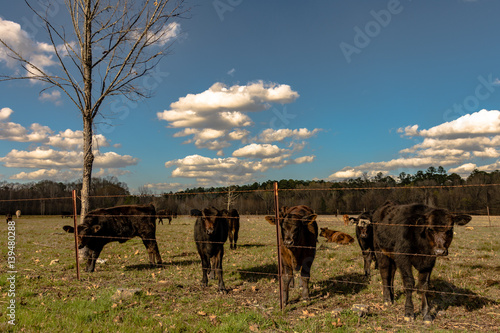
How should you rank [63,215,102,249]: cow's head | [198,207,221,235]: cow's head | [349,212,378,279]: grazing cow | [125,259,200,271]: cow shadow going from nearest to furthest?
[198,207,221,235]: cow's head → [349,212,378,279]: grazing cow → [63,215,102,249]: cow's head → [125,259,200,271]: cow shadow

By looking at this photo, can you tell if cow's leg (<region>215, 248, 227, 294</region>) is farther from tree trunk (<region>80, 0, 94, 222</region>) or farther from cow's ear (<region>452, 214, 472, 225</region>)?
tree trunk (<region>80, 0, 94, 222</region>)

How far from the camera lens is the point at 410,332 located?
495cm

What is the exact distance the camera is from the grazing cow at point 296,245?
6.30 m

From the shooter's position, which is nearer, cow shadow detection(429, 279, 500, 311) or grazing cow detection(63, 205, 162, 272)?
cow shadow detection(429, 279, 500, 311)

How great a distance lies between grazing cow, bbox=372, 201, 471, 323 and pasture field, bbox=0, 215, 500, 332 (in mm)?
335

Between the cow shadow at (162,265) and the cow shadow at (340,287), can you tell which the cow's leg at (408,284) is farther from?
the cow shadow at (162,265)

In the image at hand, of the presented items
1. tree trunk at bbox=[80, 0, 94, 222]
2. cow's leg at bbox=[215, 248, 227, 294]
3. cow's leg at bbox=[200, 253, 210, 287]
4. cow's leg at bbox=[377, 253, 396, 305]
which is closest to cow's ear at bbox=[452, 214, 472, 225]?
cow's leg at bbox=[377, 253, 396, 305]

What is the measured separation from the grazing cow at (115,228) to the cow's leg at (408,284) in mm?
7582

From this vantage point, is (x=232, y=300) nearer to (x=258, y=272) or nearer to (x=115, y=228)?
(x=258, y=272)

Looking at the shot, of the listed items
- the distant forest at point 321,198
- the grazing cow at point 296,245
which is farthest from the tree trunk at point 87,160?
the distant forest at point 321,198

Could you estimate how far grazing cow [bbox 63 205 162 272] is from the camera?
9.76m

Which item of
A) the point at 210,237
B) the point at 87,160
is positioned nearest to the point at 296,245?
the point at 210,237

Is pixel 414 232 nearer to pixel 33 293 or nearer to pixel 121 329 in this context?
pixel 121 329

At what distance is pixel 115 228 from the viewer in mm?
10375
